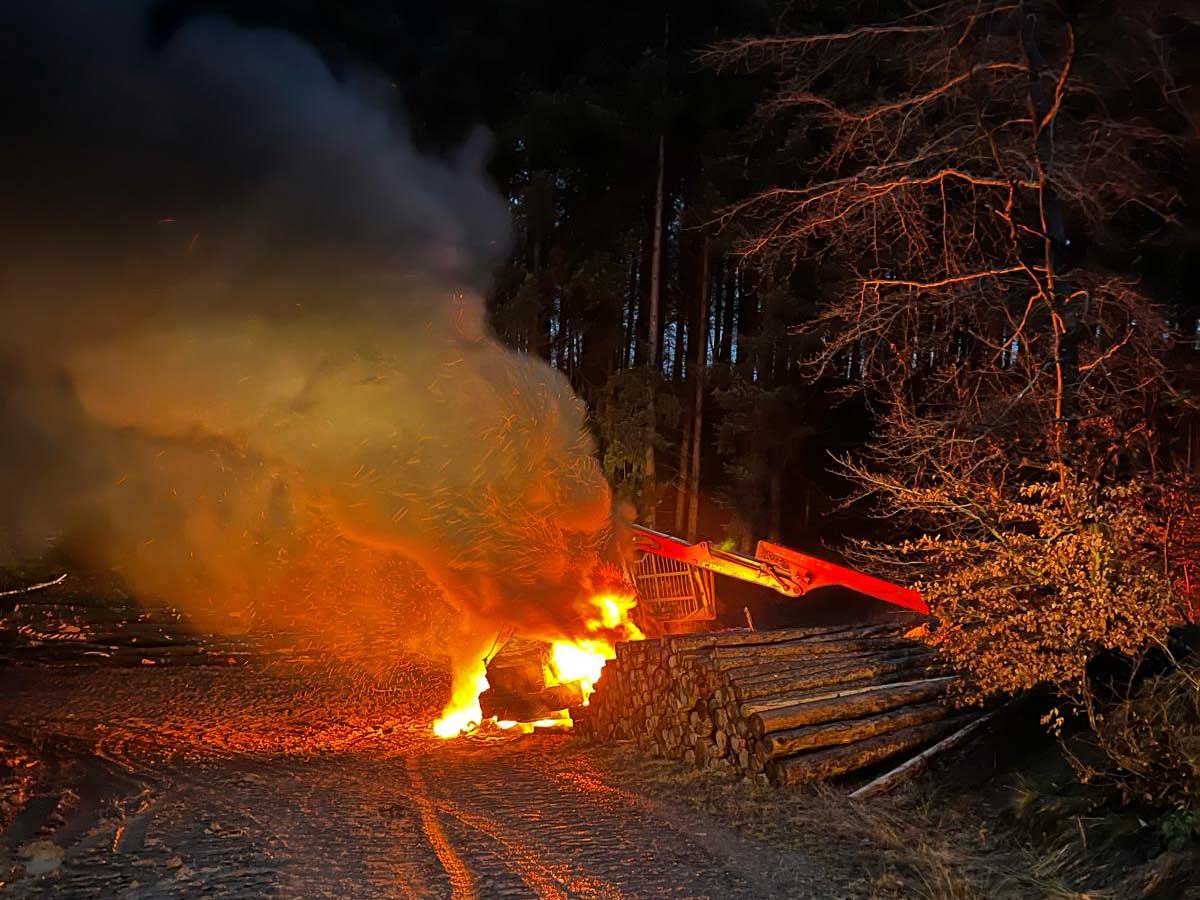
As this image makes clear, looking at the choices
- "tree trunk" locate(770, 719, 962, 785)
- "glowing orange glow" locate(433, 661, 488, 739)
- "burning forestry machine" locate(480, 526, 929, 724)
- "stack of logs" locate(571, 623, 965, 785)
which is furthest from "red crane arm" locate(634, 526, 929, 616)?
"glowing orange glow" locate(433, 661, 488, 739)

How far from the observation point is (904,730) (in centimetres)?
736

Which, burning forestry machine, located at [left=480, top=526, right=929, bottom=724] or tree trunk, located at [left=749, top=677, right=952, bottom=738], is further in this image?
burning forestry machine, located at [left=480, top=526, right=929, bottom=724]

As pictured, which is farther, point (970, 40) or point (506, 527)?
point (506, 527)

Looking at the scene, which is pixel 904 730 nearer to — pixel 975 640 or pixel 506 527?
pixel 975 640

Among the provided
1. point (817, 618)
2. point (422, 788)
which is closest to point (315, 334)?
point (422, 788)

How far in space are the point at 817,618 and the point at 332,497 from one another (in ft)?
33.4

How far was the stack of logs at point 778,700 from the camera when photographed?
23.0ft

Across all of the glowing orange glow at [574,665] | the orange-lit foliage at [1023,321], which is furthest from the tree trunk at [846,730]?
the glowing orange glow at [574,665]

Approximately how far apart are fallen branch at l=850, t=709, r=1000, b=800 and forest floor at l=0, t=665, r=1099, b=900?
15cm

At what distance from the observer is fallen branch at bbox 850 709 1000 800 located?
21.5 feet

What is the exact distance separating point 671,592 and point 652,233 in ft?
39.3

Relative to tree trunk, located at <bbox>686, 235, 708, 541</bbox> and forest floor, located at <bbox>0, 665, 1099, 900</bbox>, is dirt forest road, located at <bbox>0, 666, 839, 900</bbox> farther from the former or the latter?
tree trunk, located at <bbox>686, 235, 708, 541</bbox>

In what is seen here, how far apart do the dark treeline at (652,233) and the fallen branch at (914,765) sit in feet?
32.1

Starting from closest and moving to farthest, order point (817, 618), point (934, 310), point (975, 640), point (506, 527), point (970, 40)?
point (975, 640), point (970, 40), point (934, 310), point (506, 527), point (817, 618)
